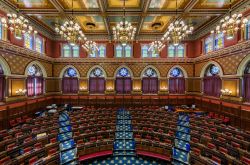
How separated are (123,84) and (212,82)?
10.4 metres

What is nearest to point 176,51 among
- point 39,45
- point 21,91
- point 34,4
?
point 34,4

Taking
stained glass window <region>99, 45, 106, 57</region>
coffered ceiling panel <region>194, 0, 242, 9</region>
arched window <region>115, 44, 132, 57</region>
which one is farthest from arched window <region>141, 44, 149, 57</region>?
coffered ceiling panel <region>194, 0, 242, 9</region>

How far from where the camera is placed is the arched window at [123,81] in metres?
20.2

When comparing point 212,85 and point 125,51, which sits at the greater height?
point 125,51

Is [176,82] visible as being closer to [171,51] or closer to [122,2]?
[171,51]

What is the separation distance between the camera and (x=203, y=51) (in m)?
17.6

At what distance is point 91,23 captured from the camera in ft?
52.2

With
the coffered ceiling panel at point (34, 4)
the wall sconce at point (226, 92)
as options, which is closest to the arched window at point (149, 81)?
the wall sconce at point (226, 92)

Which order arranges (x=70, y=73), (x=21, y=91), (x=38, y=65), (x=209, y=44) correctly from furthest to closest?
(x=70, y=73) < (x=38, y=65) < (x=209, y=44) < (x=21, y=91)

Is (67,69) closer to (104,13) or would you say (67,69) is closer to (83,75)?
(83,75)

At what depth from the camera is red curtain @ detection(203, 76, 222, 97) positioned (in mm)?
15258

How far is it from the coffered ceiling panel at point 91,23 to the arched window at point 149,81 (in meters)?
7.86

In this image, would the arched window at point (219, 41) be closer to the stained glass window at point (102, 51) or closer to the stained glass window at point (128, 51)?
the stained glass window at point (128, 51)

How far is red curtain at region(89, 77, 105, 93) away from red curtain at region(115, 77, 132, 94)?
1855mm
